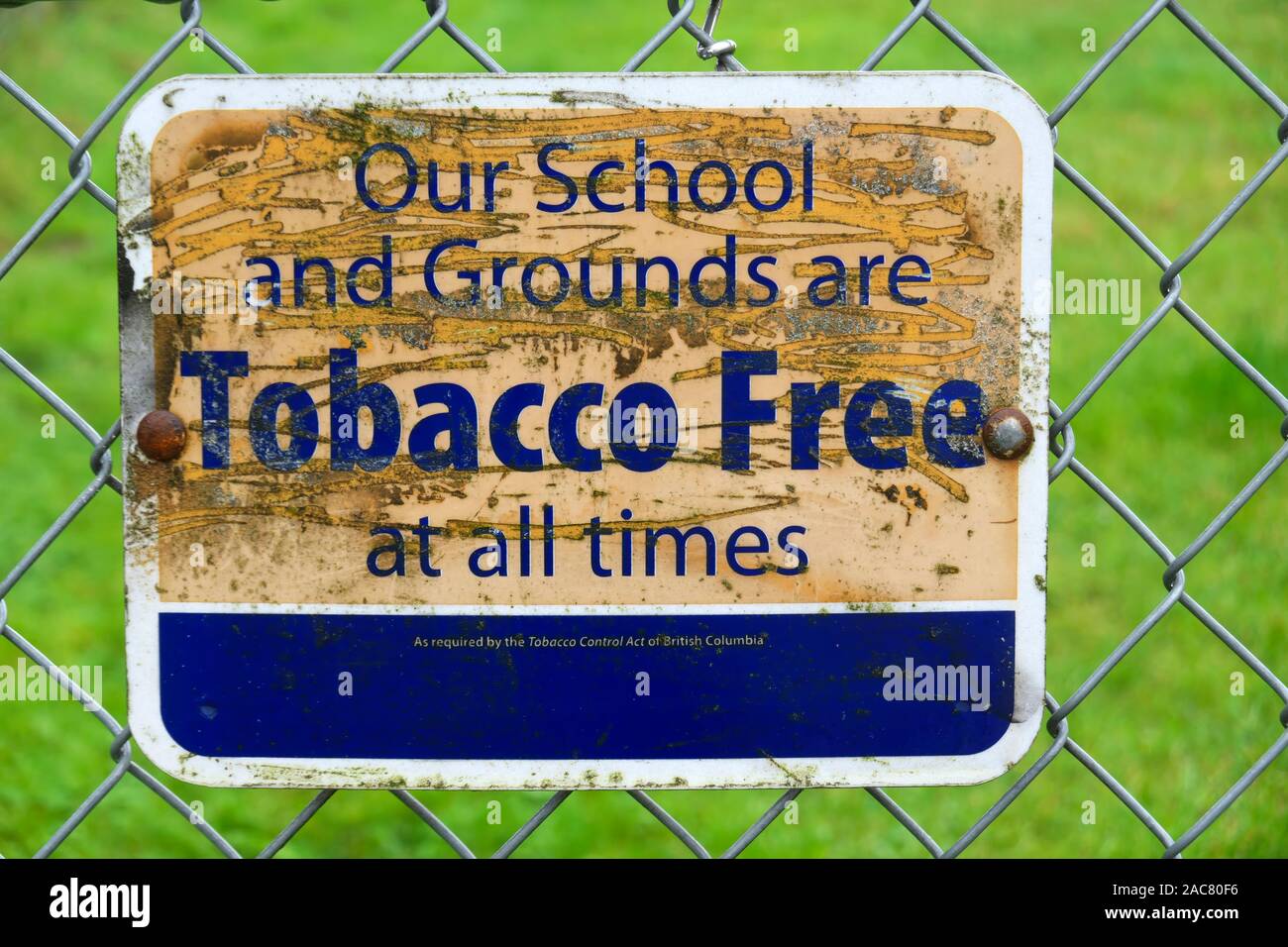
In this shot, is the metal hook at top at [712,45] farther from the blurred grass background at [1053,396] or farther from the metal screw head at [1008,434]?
the blurred grass background at [1053,396]

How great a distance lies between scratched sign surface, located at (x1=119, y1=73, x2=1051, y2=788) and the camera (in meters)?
0.91

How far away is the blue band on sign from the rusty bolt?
0.43ft

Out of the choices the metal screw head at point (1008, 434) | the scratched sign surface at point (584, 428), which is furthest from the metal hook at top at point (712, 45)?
the metal screw head at point (1008, 434)

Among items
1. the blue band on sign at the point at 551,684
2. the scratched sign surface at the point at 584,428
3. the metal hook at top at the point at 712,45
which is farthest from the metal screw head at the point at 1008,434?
the metal hook at top at the point at 712,45

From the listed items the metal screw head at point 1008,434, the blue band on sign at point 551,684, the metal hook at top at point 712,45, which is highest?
the metal hook at top at point 712,45

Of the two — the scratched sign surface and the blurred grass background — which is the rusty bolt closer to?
the scratched sign surface

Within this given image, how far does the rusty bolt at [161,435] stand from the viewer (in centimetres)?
93

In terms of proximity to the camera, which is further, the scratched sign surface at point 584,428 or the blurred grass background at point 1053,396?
the blurred grass background at point 1053,396

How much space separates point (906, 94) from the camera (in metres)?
0.92

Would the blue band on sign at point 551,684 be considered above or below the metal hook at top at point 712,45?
below

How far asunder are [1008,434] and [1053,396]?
7.11 ft

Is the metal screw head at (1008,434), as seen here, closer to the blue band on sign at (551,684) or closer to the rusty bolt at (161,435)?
→ the blue band on sign at (551,684)

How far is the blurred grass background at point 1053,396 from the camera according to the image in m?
1.95

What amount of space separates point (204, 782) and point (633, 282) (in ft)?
1.73
